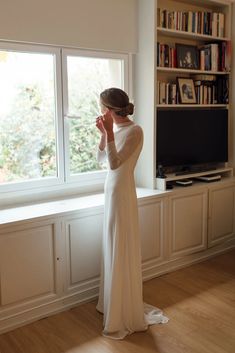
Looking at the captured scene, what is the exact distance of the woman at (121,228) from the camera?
98.3 inches

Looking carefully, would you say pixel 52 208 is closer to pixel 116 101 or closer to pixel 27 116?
pixel 27 116

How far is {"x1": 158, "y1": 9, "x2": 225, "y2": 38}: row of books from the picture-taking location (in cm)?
353

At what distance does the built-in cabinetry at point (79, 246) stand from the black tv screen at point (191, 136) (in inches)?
12.3

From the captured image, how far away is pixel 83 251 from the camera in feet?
9.69

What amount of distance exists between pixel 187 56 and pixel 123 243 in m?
2.15

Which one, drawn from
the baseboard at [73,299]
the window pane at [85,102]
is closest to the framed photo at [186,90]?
the window pane at [85,102]

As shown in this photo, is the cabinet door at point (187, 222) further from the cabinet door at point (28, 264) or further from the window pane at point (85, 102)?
the cabinet door at point (28, 264)

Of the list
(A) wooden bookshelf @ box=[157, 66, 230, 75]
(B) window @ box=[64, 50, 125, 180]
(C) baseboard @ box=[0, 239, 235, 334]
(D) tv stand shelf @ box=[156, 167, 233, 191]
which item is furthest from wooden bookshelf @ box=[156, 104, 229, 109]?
(C) baseboard @ box=[0, 239, 235, 334]

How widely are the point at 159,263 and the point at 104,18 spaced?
2.17 m

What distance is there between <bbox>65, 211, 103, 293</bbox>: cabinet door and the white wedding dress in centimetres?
36

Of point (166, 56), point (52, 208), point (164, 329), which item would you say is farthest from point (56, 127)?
point (164, 329)

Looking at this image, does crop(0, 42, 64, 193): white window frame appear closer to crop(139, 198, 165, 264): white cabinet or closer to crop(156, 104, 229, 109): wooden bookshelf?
crop(139, 198, 165, 264): white cabinet

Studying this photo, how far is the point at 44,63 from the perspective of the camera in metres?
3.06

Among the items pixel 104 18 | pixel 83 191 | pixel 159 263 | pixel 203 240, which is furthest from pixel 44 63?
pixel 203 240
